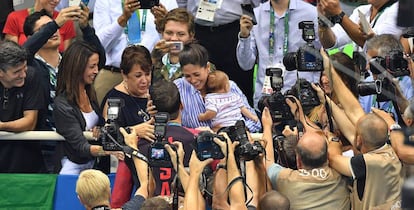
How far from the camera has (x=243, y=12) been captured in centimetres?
896

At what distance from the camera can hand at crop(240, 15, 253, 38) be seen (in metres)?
8.14

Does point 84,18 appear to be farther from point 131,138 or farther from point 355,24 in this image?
point 355,24

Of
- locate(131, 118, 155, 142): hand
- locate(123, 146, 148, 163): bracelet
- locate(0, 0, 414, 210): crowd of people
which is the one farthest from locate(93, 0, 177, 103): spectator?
locate(123, 146, 148, 163): bracelet

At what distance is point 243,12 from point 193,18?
0.79m

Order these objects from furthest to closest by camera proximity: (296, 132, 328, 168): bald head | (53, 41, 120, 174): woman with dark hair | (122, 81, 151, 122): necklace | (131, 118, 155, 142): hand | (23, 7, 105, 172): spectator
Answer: (23, 7, 105, 172): spectator
(53, 41, 120, 174): woman with dark hair
(122, 81, 151, 122): necklace
(131, 118, 155, 142): hand
(296, 132, 328, 168): bald head

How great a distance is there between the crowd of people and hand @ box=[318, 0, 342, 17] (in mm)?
15

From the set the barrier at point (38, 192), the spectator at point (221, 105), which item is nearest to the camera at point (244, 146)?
the spectator at point (221, 105)

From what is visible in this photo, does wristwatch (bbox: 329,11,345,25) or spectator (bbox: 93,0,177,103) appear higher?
wristwatch (bbox: 329,11,345,25)

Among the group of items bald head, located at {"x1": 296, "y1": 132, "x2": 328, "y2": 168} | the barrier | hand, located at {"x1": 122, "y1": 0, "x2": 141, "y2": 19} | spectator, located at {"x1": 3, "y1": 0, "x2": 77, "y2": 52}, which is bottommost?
the barrier

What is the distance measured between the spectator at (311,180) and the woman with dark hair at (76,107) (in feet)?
6.09

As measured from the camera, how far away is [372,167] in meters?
6.13

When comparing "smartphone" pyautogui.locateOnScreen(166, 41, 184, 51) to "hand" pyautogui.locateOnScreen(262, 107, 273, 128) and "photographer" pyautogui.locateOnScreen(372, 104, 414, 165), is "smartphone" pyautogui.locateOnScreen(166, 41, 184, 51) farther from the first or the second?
"photographer" pyautogui.locateOnScreen(372, 104, 414, 165)

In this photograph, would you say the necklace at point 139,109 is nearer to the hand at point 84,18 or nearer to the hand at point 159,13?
the hand at point 84,18

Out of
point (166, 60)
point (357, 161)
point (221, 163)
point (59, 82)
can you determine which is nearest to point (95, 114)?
point (59, 82)
